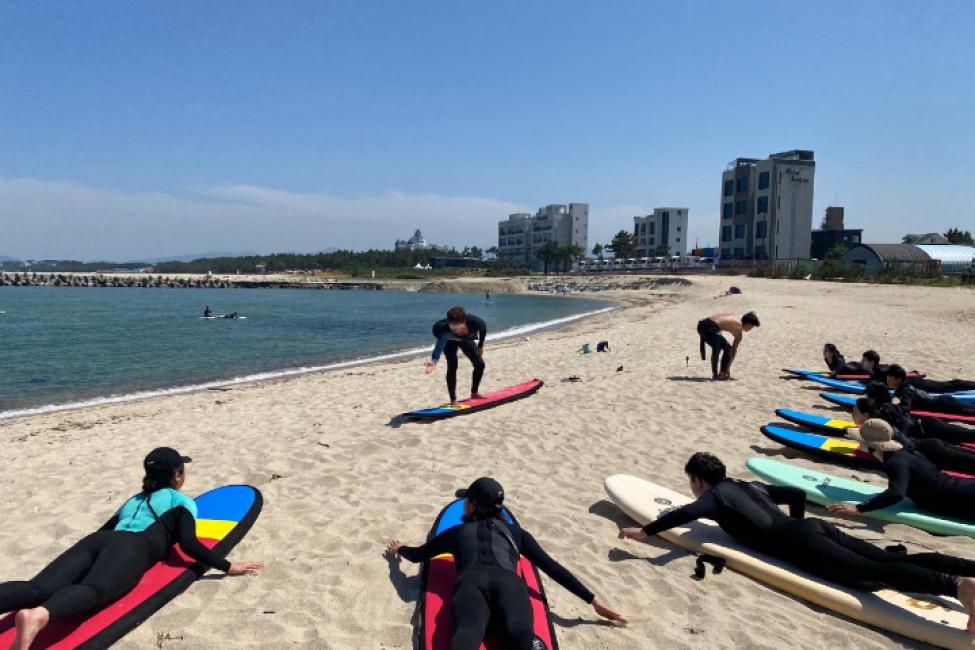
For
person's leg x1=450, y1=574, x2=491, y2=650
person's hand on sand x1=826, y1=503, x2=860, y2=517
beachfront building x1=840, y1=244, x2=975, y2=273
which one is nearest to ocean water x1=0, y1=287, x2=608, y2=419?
person's leg x1=450, y1=574, x2=491, y2=650

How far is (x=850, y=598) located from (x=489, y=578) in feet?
8.00

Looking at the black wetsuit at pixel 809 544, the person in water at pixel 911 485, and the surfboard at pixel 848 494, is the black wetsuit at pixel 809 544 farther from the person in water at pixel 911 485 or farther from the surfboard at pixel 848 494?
the surfboard at pixel 848 494

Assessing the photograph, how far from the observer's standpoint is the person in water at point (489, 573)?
308cm

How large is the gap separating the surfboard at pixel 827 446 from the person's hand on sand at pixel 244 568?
20.2 ft

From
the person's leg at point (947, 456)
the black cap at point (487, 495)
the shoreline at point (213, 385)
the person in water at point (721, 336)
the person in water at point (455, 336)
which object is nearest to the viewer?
the black cap at point (487, 495)

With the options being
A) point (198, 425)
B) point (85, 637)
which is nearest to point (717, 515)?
point (85, 637)

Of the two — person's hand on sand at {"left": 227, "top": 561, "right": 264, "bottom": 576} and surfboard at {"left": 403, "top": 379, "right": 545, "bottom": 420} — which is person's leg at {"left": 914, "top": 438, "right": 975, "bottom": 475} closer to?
surfboard at {"left": 403, "top": 379, "right": 545, "bottom": 420}

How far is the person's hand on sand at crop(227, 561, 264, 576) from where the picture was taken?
13.8ft

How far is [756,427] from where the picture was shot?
27.2ft

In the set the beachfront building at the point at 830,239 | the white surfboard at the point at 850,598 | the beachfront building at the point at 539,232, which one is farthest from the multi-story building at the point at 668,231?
the white surfboard at the point at 850,598

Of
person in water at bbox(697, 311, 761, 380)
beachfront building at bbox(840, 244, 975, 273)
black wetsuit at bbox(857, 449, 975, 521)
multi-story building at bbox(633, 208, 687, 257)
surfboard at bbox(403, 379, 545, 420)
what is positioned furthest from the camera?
multi-story building at bbox(633, 208, 687, 257)

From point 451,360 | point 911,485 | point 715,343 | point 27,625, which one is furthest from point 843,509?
point 715,343

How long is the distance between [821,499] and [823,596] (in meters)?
1.90

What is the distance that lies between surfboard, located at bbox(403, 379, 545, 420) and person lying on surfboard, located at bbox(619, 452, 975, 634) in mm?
4477
